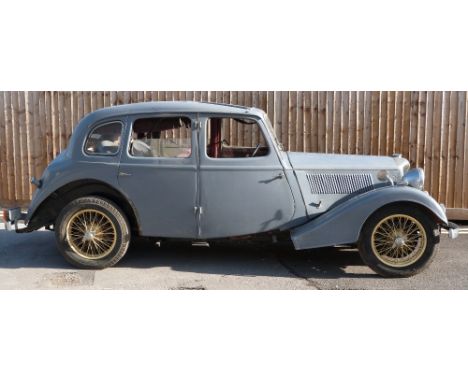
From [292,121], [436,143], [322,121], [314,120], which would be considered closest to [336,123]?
[322,121]

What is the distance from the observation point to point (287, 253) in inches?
274

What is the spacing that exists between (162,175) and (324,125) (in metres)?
4.19

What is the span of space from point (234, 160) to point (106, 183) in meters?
1.57

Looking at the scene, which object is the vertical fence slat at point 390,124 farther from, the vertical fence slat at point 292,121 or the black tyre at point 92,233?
the black tyre at point 92,233

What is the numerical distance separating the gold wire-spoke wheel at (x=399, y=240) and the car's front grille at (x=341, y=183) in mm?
552

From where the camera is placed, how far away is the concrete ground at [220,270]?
18.9ft

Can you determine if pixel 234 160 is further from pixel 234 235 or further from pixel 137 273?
pixel 137 273

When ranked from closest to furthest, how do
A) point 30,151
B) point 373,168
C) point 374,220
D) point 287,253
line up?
point 374,220 → point 373,168 → point 287,253 → point 30,151

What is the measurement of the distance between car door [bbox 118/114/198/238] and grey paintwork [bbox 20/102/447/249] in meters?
0.01

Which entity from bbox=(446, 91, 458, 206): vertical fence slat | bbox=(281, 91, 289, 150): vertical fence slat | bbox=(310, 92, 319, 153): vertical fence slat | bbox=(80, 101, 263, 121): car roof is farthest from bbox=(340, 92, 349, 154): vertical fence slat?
bbox=(80, 101, 263, 121): car roof

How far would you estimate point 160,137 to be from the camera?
6.29 meters

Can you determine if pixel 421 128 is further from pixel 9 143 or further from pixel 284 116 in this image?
pixel 9 143

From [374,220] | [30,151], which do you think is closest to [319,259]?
[374,220]

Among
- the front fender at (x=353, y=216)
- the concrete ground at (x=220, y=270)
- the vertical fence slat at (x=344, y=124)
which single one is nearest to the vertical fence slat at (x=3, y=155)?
the concrete ground at (x=220, y=270)
